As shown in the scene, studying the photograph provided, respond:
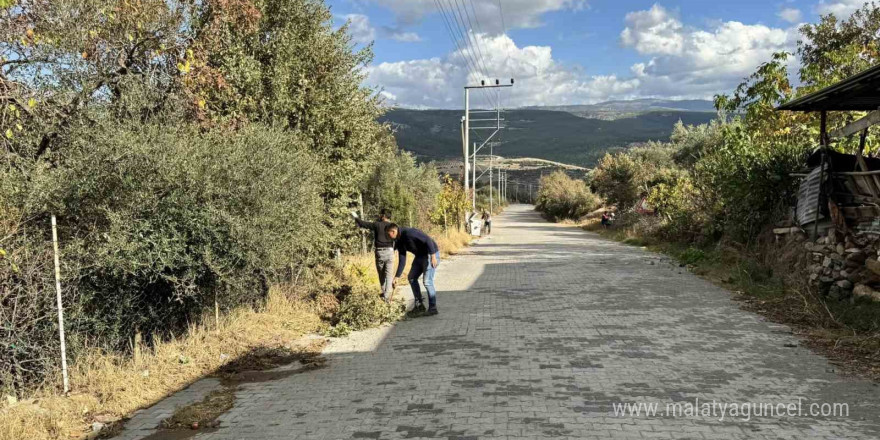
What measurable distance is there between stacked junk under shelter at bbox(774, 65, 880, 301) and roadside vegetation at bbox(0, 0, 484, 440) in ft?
22.8

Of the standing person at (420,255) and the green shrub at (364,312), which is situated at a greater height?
the standing person at (420,255)

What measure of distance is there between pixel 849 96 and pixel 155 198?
9463mm

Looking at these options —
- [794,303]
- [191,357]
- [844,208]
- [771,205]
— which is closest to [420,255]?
[191,357]

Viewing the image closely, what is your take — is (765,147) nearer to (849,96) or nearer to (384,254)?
(849,96)

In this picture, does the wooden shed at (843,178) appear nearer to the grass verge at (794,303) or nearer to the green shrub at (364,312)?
the grass verge at (794,303)

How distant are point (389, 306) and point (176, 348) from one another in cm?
313

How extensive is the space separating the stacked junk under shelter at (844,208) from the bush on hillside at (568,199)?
3899 centimetres

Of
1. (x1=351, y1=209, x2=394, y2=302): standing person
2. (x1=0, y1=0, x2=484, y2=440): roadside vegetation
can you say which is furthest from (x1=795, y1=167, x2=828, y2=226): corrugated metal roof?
(x1=0, y1=0, x2=484, y2=440): roadside vegetation

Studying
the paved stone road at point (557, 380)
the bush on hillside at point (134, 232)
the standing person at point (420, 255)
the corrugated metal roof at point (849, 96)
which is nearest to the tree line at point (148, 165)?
the bush on hillside at point (134, 232)

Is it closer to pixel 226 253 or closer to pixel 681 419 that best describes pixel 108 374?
pixel 226 253

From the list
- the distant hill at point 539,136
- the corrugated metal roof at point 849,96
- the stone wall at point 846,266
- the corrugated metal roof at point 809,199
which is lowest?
the stone wall at point 846,266

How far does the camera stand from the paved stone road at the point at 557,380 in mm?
4301

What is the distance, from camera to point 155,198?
617 centimetres

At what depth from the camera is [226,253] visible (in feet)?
21.8
